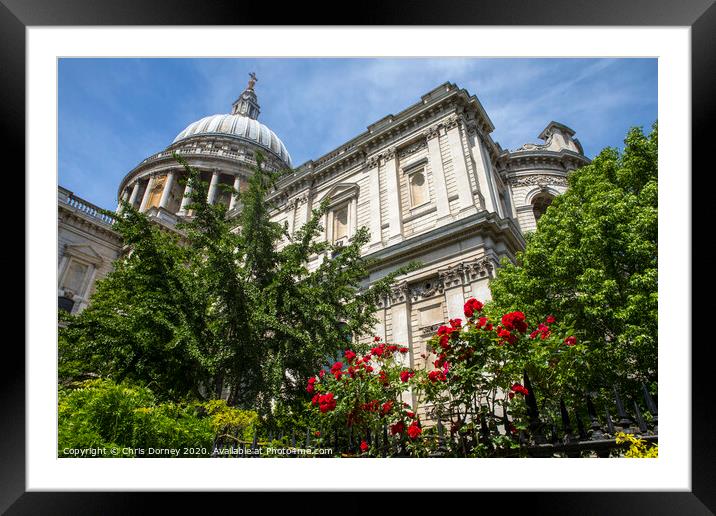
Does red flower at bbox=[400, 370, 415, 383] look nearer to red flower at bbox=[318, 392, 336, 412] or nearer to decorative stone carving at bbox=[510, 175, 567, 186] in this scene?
red flower at bbox=[318, 392, 336, 412]

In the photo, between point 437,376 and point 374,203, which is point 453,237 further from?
point 437,376

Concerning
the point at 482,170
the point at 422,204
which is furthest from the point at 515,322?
the point at 482,170

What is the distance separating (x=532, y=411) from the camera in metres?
5.13

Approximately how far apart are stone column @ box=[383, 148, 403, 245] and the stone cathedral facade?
6cm

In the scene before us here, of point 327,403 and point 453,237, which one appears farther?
point 453,237

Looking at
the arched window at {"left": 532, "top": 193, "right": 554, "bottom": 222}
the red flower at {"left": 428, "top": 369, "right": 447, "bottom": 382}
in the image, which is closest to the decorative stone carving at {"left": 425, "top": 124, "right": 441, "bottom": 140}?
the arched window at {"left": 532, "top": 193, "right": 554, "bottom": 222}

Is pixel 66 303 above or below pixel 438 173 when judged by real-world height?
below

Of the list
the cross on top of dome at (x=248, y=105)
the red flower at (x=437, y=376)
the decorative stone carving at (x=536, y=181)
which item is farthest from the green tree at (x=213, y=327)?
the cross on top of dome at (x=248, y=105)

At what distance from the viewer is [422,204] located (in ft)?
60.6

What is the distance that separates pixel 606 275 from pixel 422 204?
9.55 meters
